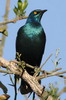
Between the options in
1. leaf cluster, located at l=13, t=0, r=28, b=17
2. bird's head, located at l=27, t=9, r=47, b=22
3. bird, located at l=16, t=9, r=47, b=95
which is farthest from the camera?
bird's head, located at l=27, t=9, r=47, b=22

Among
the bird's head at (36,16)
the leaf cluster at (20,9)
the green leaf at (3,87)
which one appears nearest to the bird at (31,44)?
the bird's head at (36,16)

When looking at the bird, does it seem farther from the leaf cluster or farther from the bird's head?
the leaf cluster

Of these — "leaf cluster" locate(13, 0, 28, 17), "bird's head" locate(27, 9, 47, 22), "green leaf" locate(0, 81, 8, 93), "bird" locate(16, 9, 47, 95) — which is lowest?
"bird" locate(16, 9, 47, 95)

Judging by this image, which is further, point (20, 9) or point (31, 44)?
point (31, 44)

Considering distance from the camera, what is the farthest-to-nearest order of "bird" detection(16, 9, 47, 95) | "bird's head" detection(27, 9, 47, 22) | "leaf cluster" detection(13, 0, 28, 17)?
1. "bird's head" detection(27, 9, 47, 22)
2. "bird" detection(16, 9, 47, 95)
3. "leaf cluster" detection(13, 0, 28, 17)

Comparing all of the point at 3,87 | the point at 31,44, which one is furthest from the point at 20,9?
the point at 31,44

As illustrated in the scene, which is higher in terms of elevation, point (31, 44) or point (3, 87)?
point (3, 87)

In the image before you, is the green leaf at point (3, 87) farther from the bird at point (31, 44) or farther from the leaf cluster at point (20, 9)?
the bird at point (31, 44)

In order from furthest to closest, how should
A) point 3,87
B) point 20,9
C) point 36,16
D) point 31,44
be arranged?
point 36,16 < point 31,44 < point 3,87 < point 20,9

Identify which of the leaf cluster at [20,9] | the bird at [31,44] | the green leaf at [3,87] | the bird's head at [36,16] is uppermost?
the leaf cluster at [20,9]

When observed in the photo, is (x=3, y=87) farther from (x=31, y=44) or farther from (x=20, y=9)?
(x=31, y=44)

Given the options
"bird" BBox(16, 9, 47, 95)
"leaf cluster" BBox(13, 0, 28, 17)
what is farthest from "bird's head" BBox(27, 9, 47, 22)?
"leaf cluster" BBox(13, 0, 28, 17)

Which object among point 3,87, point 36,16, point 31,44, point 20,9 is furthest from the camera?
point 36,16

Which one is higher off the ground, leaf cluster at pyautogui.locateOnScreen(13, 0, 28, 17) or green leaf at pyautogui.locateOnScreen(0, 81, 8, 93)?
leaf cluster at pyautogui.locateOnScreen(13, 0, 28, 17)
